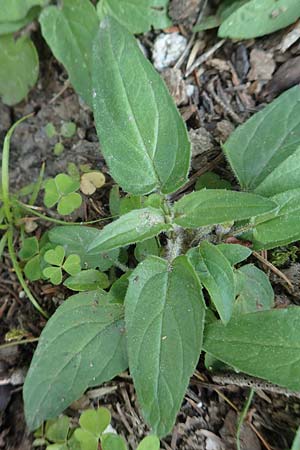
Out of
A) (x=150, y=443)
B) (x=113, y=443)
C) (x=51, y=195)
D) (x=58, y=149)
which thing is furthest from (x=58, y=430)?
(x=58, y=149)

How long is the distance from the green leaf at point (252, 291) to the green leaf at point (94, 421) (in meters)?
0.61

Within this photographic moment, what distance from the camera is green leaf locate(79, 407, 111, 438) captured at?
74.6 inches

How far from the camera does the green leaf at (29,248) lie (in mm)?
2270

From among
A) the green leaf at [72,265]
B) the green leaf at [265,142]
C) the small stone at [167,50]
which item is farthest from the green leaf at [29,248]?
the small stone at [167,50]

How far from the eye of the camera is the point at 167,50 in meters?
2.51

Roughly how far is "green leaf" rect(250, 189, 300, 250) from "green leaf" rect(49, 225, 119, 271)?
1.96 ft

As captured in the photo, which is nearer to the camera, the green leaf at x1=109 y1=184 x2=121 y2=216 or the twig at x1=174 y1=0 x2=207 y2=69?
the green leaf at x1=109 y1=184 x2=121 y2=216

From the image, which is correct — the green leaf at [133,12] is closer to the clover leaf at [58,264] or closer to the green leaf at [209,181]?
the green leaf at [209,181]

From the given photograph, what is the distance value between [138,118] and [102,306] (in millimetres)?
699

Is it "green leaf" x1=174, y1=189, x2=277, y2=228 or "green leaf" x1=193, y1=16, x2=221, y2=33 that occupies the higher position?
"green leaf" x1=193, y1=16, x2=221, y2=33

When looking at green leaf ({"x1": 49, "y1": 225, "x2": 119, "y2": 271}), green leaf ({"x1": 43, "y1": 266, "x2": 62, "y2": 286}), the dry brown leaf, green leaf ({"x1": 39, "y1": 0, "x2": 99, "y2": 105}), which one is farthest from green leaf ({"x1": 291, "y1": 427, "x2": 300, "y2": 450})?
green leaf ({"x1": 39, "y1": 0, "x2": 99, "y2": 105})

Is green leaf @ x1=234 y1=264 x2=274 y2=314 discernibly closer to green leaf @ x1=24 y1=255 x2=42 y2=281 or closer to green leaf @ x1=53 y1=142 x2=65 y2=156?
green leaf @ x1=24 y1=255 x2=42 y2=281

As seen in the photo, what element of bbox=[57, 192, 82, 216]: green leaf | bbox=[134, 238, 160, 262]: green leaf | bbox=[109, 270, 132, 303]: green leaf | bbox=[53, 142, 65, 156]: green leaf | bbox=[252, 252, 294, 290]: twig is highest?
bbox=[53, 142, 65, 156]: green leaf

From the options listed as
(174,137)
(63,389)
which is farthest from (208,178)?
(63,389)
